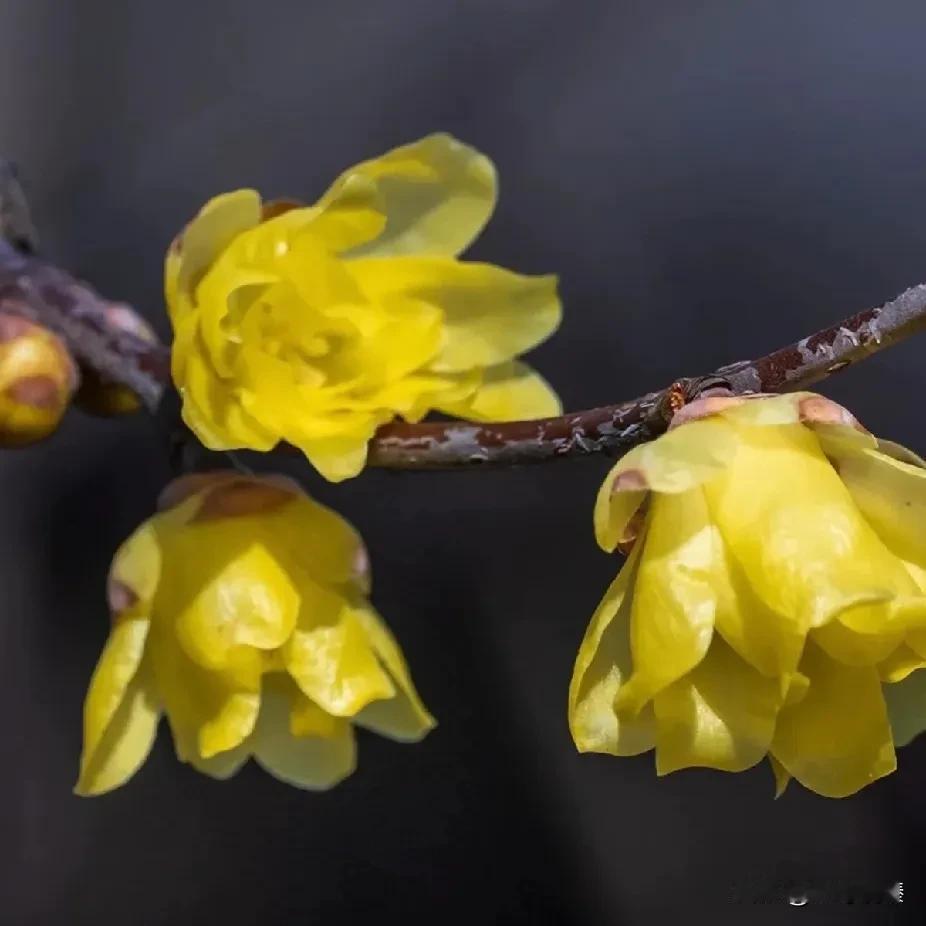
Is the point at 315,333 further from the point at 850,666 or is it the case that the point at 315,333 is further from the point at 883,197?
the point at 883,197

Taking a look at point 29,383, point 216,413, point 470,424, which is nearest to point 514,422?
point 470,424

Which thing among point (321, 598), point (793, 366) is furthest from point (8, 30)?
point (793, 366)

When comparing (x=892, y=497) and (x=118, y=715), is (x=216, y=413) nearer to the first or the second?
(x=118, y=715)

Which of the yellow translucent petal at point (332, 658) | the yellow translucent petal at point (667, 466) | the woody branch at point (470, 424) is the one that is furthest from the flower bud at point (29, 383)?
the yellow translucent petal at point (667, 466)

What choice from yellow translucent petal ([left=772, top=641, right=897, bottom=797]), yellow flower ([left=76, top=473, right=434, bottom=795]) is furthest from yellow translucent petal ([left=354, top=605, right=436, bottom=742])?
yellow translucent petal ([left=772, top=641, right=897, bottom=797])

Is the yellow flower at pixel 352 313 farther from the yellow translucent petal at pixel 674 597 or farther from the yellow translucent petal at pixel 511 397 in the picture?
the yellow translucent petal at pixel 674 597

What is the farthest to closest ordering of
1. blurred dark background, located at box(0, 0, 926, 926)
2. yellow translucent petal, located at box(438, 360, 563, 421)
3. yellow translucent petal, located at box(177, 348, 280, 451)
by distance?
blurred dark background, located at box(0, 0, 926, 926) < yellow translucent petal, located at box(438, 360, 563, 421) < yellow translucent petal, located at box(177, 348, 280, 451)

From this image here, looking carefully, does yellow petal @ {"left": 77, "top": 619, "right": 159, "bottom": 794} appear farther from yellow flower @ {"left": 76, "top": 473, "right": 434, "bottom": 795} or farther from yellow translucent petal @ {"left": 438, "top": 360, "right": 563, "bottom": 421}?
yellow translucent petal @ {"left": 438, "top": 360, "right": 563, "bottom": 421}
